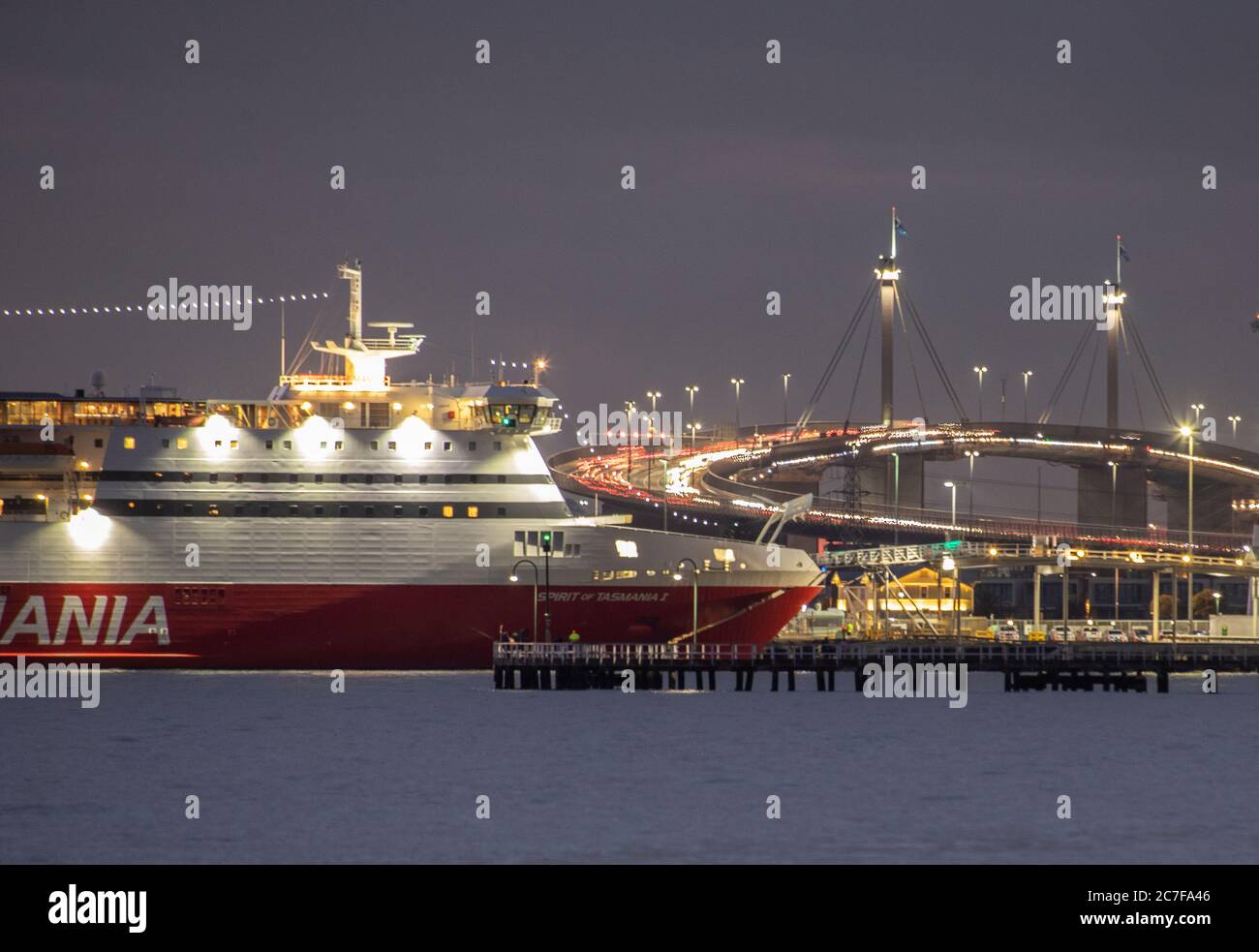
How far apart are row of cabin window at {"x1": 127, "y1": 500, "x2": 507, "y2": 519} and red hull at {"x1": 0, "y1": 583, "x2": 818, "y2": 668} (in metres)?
2.59

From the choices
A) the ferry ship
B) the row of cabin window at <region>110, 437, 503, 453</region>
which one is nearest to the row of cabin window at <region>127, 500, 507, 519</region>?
the ferry ship

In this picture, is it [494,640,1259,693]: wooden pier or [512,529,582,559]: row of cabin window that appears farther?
[512,529,582,559]: row of cabin window

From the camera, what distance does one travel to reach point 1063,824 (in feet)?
134

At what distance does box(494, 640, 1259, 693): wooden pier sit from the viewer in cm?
6606

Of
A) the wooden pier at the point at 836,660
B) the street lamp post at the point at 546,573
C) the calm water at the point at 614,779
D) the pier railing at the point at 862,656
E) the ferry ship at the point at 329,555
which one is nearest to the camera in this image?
the calm water at the point at 614,779

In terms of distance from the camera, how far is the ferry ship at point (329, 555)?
69312 millimetres

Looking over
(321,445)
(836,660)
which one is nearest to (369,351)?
(321,445)

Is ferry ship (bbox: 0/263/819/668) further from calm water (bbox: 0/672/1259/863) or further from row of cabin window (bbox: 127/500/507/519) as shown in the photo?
calm water (bbox: 0/672/1259/863)

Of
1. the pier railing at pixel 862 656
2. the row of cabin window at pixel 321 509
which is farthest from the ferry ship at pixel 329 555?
the pier railing at pixel 862 656

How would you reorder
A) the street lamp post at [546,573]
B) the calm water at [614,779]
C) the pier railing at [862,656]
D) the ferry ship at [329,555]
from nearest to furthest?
1. the calm water at [614,779]
2. the pier railing at [862,656]
3. the street lamp post at [546,573]
4. the ferry ship at [329,555]

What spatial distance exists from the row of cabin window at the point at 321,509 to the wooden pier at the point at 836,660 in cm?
523

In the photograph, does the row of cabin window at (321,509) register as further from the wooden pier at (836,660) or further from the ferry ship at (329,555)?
the wooden pier at (836,660)

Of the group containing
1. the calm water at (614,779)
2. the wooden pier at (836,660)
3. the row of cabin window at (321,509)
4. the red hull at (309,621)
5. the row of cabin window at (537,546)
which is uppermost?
the row of cabin window at (321,509)
